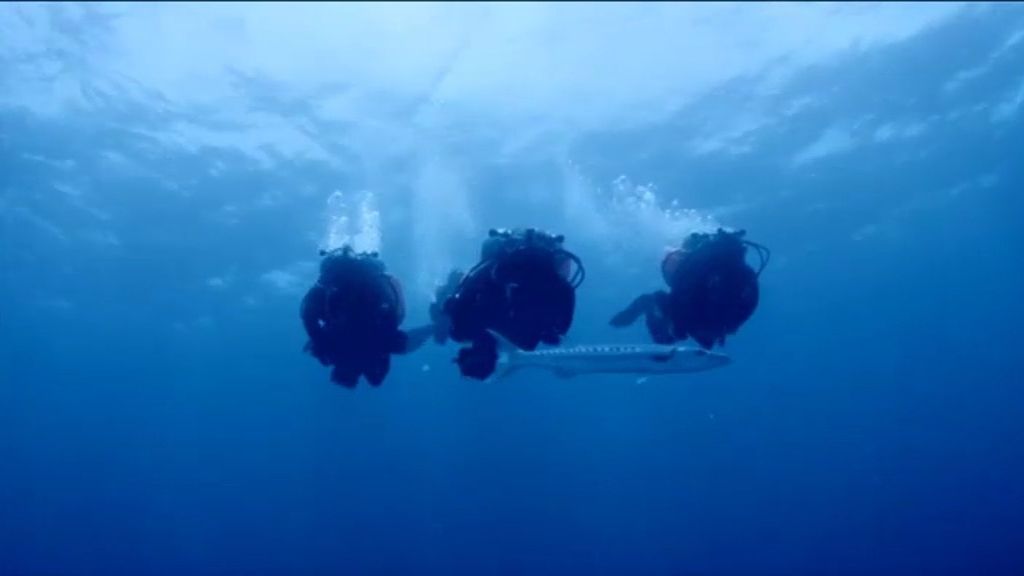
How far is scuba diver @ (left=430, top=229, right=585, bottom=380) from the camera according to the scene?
275 inches

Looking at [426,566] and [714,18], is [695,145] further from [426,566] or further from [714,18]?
[426,566]

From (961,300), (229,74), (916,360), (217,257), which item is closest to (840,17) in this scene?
(229,74)

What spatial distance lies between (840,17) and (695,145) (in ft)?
21.6

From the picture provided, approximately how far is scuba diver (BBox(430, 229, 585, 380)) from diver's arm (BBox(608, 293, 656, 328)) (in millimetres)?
1536

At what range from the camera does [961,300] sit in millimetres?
49250

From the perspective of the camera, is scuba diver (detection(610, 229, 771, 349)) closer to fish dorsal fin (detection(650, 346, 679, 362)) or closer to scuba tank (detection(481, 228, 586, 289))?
fish dorsal fin (detection(650, 346, 679, 362))

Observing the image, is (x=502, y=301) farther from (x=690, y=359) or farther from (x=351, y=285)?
(x=690, y=359)

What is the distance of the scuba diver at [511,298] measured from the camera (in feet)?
22.9

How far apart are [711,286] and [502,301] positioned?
87.1 inches

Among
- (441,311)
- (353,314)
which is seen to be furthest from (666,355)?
(353,314)

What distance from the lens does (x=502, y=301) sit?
7027mm

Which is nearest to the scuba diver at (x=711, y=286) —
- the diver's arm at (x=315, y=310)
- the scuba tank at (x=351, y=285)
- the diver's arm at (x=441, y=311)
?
the diver's arm at (x=441, y=311)

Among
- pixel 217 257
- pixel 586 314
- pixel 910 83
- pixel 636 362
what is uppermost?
pixel 586 314

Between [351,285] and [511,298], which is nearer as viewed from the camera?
[511,298]
